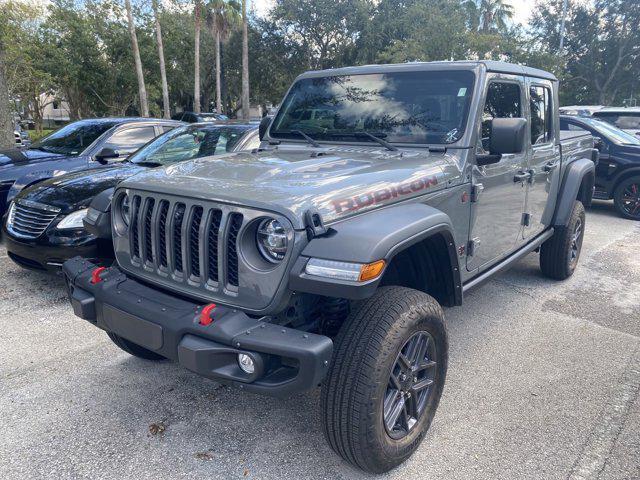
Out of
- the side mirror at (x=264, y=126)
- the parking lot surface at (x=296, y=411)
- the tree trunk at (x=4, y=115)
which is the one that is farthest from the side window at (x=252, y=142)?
the tree trunk at (x=4, y=115)

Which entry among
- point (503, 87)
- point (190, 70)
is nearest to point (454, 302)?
point (503, 87)

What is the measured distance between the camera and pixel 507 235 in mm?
3920

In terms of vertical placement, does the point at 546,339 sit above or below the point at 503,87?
below

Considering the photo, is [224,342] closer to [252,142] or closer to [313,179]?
[313,179]

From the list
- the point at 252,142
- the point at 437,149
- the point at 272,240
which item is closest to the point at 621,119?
the point at 252,142

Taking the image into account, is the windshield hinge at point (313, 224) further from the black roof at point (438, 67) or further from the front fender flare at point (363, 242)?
the black roof at point (438, 67)

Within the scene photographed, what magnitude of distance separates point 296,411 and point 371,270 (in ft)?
4.42

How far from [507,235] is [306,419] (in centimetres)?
211

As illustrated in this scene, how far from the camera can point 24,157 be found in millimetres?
6660

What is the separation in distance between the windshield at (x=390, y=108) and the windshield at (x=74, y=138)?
4.17 meters

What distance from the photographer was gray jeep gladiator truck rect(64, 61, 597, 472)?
2143 mm

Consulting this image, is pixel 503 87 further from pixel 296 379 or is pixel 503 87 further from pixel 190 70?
pixel 190 70

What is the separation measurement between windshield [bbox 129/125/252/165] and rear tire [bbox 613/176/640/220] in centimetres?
674

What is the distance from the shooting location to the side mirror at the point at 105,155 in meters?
6.24
